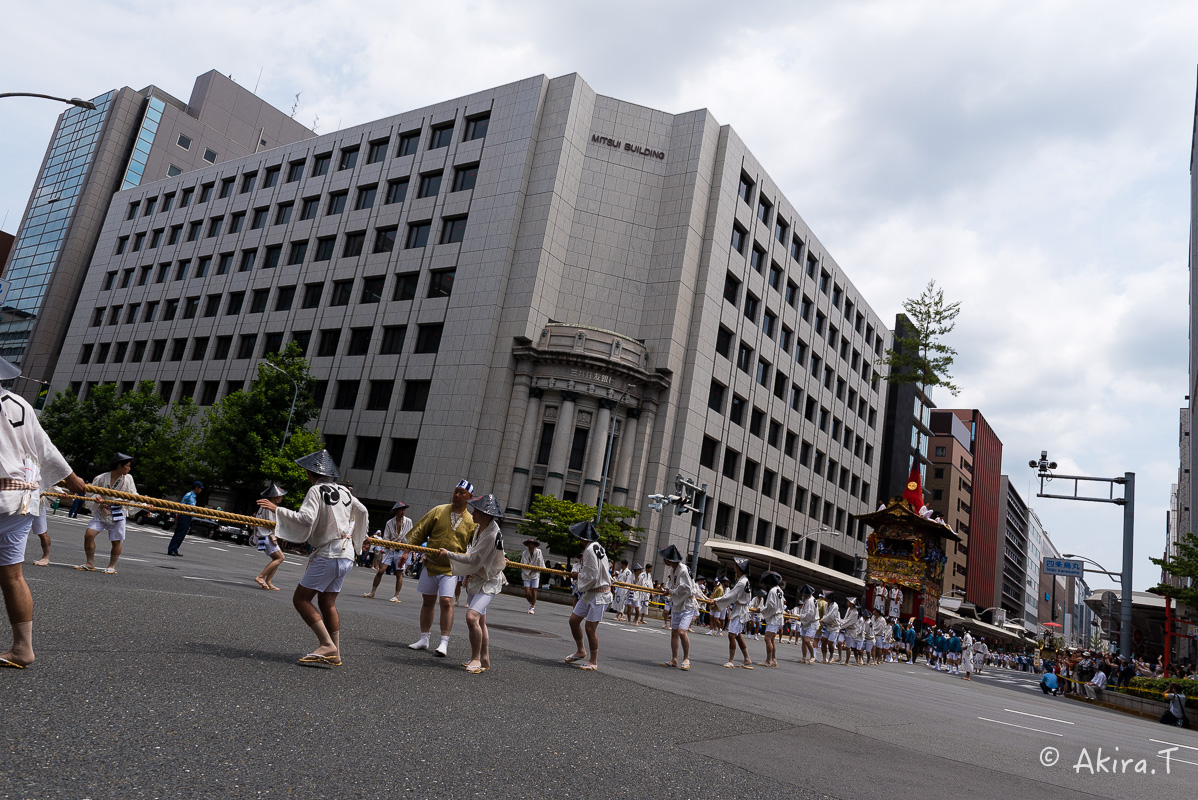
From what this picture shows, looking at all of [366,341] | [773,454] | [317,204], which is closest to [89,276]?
[317,204]

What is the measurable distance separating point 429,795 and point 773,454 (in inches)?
1833

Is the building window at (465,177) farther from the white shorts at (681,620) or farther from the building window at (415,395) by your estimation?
the white shorts at (681,620)

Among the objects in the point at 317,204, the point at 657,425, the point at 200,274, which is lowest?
the point at 657,425

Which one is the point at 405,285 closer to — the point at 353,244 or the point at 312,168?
the point at 353,244

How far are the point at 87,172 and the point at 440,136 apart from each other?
4539 cm

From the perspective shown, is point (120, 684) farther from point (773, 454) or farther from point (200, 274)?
point (200, 274)

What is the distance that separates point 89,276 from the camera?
6094 centimetres

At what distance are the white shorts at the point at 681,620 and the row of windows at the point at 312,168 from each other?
3491 centimetres

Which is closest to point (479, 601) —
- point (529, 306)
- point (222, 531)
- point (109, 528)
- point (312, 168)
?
point (109, 528)

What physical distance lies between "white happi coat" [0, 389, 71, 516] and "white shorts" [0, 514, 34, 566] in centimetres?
7

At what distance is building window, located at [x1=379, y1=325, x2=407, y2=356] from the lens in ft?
137

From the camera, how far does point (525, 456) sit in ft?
120

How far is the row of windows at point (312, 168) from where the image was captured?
44.1 metres

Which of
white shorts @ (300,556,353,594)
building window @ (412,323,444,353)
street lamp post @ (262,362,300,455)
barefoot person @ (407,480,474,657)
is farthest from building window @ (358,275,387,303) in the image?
white shorts @ (300,556,353,594)
